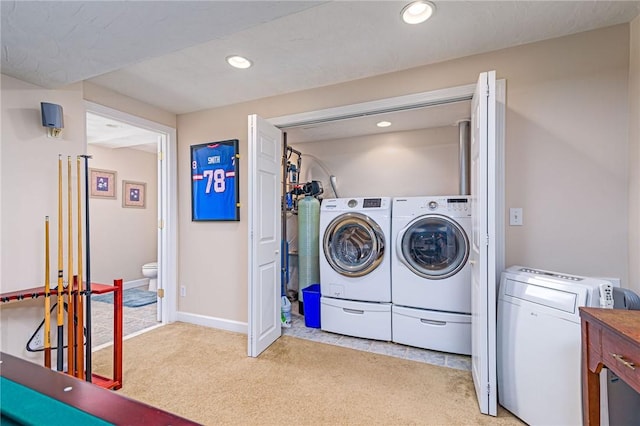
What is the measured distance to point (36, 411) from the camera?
602 millimetres

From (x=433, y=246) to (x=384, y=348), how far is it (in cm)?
98

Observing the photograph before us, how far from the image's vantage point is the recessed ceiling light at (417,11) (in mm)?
1544

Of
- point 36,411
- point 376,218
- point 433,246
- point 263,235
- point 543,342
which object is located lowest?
point 543,342

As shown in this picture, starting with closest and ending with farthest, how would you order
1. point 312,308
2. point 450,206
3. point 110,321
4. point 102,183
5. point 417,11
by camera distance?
point 417,11
point 450,206
point 312,308
point 110,321
point 102,183

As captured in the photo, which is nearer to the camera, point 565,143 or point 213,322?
point 565,143

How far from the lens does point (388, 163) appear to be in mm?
3588

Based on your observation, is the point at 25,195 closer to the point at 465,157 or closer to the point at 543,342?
the point at 543,342

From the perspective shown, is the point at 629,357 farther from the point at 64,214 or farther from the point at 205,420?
the point at 64,214

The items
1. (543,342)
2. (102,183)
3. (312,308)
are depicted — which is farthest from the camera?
(102,183)

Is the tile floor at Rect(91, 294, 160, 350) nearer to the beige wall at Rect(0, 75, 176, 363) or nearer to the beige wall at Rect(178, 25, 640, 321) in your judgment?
the beige wall at Rect(0, 75, 176, 363)

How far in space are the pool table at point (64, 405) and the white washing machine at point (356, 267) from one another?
7.36ft

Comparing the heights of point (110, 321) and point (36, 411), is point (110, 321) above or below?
below

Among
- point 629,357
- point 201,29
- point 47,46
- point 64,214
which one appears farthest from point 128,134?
point 629,357

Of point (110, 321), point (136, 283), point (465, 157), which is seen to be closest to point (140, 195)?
point (136, 283)
